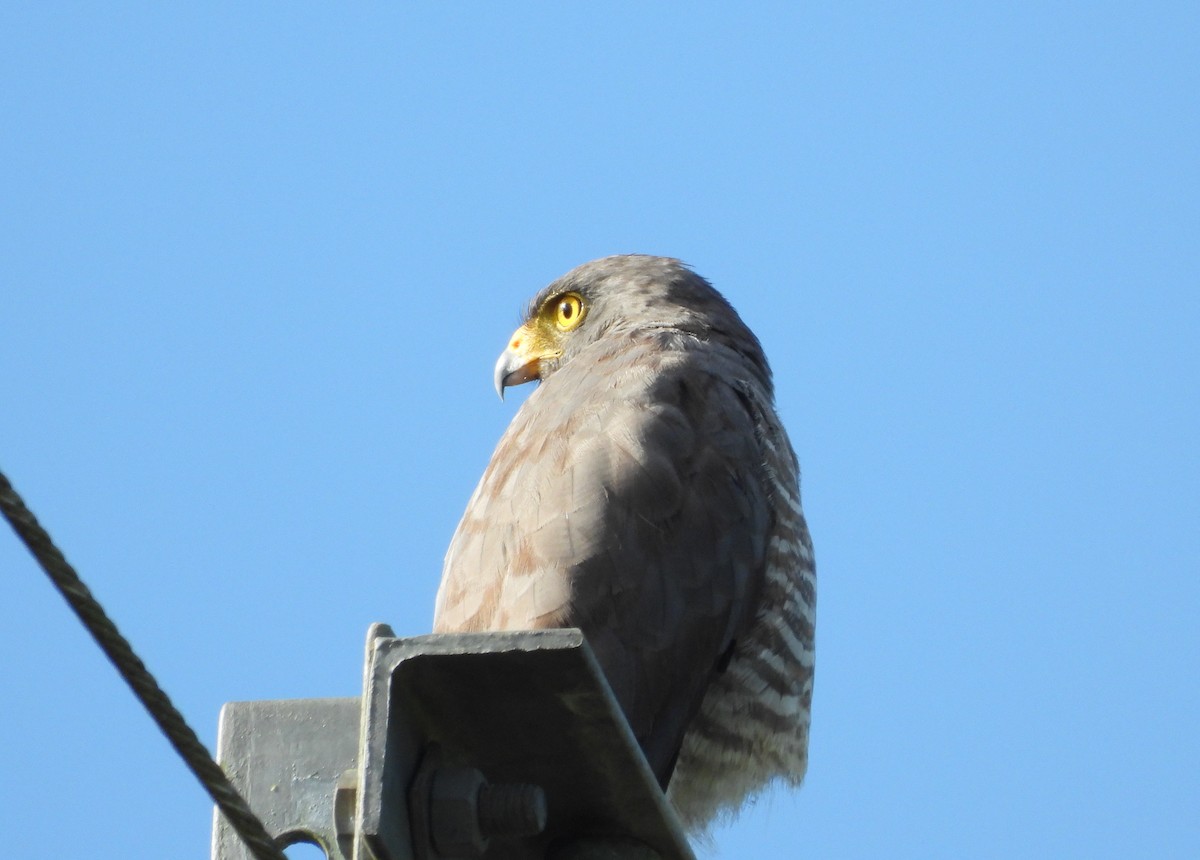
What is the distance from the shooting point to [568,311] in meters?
6.86

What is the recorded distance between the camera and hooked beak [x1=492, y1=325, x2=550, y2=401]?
6.89 m

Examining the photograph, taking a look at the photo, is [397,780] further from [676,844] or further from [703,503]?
[703,503]

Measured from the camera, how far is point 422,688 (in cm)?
245

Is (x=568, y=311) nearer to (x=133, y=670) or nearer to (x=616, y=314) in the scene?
(x=616, y=314)

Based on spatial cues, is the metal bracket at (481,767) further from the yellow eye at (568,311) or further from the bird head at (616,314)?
the yellow eye at (568,311)

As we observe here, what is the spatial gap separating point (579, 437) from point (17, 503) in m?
2.95

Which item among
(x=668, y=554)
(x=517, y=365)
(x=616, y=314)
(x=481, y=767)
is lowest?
(x=481, y=767)

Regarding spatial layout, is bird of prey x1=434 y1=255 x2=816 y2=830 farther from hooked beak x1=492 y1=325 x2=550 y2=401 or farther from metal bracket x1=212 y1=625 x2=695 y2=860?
metal bracket x1=212 y1=625 x2=695 y2=860

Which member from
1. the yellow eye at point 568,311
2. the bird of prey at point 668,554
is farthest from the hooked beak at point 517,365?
the bird of prey at point 668,554

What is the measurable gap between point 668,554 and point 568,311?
251 cm

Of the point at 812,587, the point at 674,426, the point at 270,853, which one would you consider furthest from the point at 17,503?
the point at 812,587

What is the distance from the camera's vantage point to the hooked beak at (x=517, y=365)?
6891 millimetres

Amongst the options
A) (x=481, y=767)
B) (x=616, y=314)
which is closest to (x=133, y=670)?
(x=481, y=767)

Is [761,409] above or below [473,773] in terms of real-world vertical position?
above
